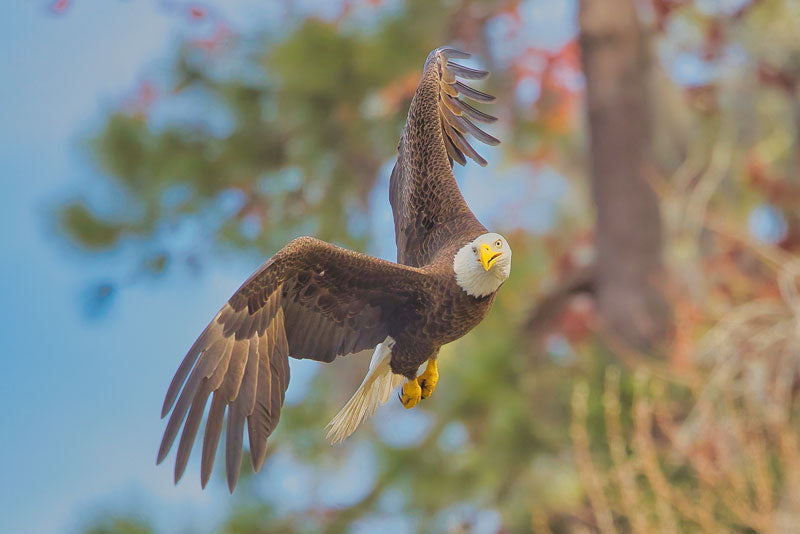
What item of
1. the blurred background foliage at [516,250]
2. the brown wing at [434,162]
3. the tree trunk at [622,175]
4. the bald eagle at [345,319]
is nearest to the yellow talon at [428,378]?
the bald eagle at [345,319]

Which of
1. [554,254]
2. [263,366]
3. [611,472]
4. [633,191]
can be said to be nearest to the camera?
[263,366]

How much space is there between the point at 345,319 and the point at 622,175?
3.51m

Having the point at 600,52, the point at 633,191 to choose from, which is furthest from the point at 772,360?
the point at 600,52

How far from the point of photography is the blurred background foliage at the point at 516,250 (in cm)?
395

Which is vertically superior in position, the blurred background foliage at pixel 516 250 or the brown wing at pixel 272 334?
the blurred background foliage at pixel 516 250

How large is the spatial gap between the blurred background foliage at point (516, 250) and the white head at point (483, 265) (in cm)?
228

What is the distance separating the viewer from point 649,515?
3908 mm

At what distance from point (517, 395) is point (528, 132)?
1960mm

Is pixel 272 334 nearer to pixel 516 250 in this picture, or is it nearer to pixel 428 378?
Result: pixel 428 378

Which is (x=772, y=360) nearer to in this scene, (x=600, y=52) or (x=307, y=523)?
(x=600, y=52)

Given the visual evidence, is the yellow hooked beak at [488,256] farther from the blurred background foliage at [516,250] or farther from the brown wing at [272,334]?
the blurred background foliage at [516,250]

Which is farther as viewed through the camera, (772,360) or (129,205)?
(129,205)

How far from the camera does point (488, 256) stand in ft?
4.14

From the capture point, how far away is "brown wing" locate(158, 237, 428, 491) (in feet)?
4.78
